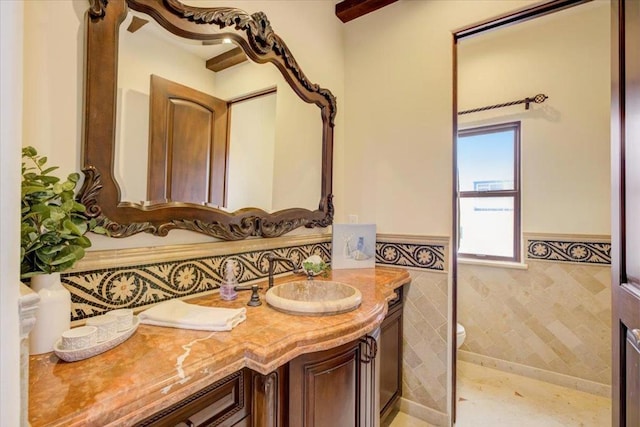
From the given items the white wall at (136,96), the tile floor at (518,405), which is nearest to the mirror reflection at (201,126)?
the white wall at (136,96)

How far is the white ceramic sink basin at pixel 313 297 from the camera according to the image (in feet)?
3.44

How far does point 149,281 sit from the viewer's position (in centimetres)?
108

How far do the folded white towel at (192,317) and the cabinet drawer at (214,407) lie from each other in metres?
0.15

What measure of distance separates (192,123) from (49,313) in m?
0.80

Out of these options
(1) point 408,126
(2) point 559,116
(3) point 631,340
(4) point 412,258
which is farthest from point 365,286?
(2) point 559,116

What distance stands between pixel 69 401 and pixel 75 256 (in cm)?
35

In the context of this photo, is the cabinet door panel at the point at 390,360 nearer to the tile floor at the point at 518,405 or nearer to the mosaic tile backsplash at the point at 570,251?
the tile floor at the point at 518,405

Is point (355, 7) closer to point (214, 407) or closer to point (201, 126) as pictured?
point (201, 126)

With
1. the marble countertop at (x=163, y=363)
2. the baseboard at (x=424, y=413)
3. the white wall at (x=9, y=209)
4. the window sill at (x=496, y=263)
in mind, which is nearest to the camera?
the white wall at (x=9, y=209)

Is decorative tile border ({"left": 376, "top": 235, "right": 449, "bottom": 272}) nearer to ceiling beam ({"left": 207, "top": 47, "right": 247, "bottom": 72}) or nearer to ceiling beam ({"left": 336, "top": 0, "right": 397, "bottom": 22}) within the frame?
ceiling beam ({"left": 207, "top": 47, "right": 247, "bottom": 72})

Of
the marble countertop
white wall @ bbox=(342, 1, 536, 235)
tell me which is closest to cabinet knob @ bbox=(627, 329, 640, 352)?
the marble countertop

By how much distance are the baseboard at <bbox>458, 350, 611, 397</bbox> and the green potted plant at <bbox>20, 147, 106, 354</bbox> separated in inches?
107

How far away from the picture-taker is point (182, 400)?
69cm

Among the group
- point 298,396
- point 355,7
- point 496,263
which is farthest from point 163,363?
point 496,263
